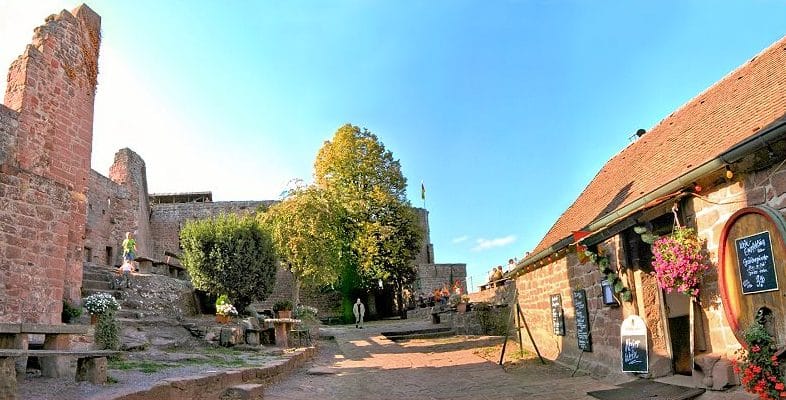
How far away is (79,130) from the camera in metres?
13.4

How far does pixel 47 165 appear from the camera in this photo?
1245cm

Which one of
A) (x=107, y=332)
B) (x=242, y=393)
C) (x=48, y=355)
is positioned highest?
(x=107, y=332)

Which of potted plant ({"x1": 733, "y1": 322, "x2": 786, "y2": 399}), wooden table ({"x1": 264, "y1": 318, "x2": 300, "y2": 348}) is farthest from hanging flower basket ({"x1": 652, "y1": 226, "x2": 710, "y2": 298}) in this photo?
wooden table ({"x1": 264, "y1": 318, "x2": 300, "y2": 348})

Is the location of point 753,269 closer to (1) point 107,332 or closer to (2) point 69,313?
(1) point 107,332

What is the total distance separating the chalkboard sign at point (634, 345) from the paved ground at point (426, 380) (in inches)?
17.5

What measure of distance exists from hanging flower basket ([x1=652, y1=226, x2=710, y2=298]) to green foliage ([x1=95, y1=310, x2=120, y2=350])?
7654 mm

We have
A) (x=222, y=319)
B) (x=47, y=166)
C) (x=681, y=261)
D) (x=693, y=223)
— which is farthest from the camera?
(x=222, y=319)

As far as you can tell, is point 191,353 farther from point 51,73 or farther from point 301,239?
point 301,239

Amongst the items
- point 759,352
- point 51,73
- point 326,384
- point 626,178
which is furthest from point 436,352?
point 51,73

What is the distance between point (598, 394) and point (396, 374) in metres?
4.47

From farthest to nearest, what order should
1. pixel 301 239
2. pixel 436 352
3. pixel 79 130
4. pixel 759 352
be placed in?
pixel 301 239
pixel 436 352
pixel 79 130
pixel 759 352

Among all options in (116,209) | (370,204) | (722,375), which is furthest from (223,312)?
(116,209)

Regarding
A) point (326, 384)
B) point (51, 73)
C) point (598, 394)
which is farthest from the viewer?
point (51, 73)

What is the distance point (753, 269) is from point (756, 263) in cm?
7
